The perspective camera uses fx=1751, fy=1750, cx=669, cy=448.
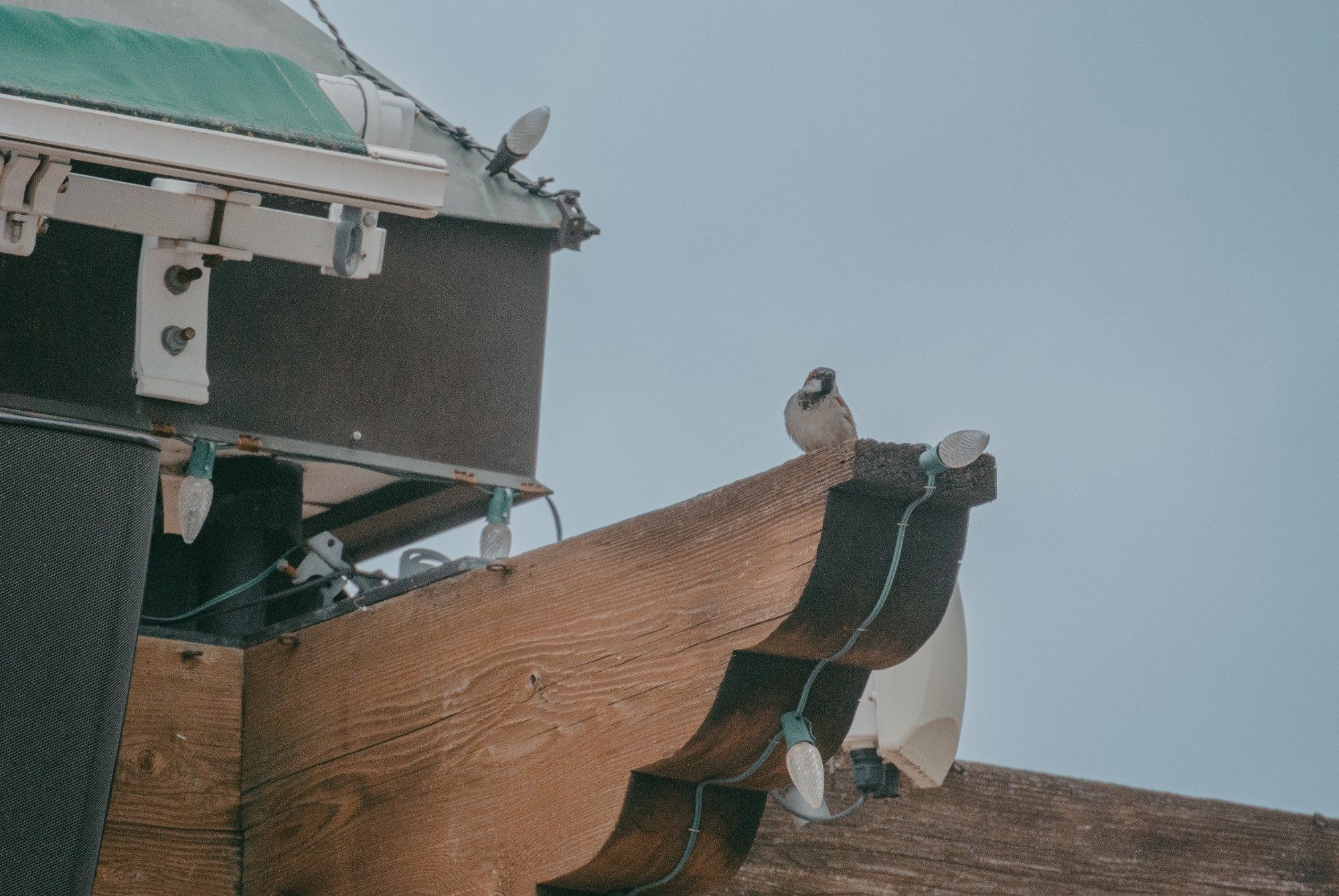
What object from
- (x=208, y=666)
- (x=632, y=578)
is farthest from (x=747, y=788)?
(x=208, y=666)

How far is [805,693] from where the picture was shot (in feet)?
5.91

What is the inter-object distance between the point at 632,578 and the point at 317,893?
613 mm

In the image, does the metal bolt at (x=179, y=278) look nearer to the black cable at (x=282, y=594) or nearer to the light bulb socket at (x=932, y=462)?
the black cable at (x=282, y=594)

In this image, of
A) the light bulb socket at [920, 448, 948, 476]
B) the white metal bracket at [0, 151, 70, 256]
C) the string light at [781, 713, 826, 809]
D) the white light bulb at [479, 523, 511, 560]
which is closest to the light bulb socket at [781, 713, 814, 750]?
the string light at [781, 713, 826, 809]

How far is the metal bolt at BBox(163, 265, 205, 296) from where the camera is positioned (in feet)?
7.45

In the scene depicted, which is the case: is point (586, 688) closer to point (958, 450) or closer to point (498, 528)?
point (958, 450)

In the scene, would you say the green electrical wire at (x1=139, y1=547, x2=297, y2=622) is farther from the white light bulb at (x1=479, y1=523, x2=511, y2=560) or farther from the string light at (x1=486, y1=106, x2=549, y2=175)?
the string light at (x1=486, y1=106, x2=549, y2=175)

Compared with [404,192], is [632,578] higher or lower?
lower

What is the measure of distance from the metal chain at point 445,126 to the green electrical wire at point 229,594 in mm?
681

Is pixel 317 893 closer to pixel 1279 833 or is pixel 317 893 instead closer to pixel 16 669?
pixel 16 669

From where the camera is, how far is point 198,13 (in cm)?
264

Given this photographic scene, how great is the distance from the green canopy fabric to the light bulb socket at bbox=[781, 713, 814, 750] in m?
0.78

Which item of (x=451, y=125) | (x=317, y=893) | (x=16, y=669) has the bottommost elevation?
(x=317, y=893)

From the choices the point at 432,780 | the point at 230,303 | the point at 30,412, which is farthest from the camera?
the point at 230,303
